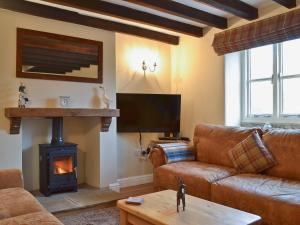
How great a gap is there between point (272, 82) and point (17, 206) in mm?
3116

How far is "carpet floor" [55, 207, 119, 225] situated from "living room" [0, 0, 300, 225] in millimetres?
19

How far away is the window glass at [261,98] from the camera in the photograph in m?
3.68

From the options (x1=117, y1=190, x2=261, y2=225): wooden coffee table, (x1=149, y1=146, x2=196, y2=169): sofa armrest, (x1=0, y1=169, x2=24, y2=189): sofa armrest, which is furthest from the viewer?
(x1=149, y1=146, x2=196, y2=169): sofa armrest

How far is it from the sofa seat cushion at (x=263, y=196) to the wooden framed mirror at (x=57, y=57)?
2213 millimetres

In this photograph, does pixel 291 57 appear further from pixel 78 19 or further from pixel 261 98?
pixel 78 19

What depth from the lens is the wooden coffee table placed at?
5.67ft

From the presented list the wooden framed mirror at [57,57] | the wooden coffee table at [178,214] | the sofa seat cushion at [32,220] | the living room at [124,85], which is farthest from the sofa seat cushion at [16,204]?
the wooden framed mirror at [57,57]

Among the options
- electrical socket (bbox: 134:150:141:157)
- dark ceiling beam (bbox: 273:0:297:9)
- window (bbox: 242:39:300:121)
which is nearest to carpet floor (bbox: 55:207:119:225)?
electrical socket (bbox: 134:150:141:157)

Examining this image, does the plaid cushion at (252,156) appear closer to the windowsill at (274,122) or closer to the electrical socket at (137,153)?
the windowsill at (274,122)

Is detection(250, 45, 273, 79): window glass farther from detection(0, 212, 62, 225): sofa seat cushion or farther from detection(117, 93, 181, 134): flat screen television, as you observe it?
detection(0, 212, 62, 225): sofa seat cushion

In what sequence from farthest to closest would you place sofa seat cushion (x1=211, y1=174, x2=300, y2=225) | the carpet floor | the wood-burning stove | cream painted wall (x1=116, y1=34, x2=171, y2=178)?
1. cream painted wall (x1=116, y1=34, x2=171, y2=178)
2. the wood-burning stove
3. the carpet floor
4. sofa seat cushion (x1=211, y1=174, x2=300, y2=225)

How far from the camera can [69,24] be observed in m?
3.67

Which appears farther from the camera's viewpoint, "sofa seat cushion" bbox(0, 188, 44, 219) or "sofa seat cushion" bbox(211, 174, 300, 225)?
"sofa seat cushion" bbox(211, 174, 300, 225)

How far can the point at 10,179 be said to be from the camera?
2.50m
